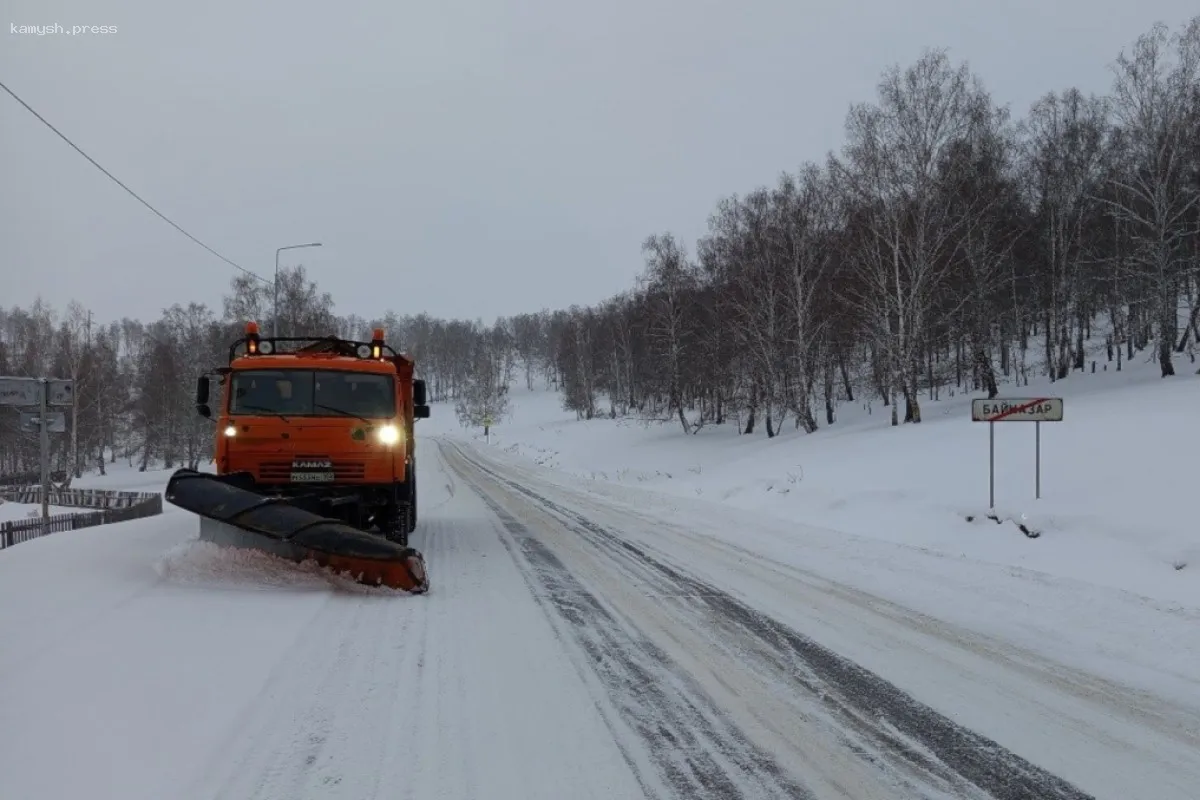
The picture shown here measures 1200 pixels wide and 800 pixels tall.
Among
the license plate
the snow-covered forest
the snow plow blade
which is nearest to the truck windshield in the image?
the license plate

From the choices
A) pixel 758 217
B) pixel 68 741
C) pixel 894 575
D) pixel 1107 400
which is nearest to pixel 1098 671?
pixel 894 575

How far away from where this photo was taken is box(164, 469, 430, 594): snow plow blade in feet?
23.3

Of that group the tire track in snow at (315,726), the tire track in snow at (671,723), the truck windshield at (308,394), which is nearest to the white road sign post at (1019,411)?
the tire track in snow at (671,723)

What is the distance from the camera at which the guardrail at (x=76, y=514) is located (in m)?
18.9

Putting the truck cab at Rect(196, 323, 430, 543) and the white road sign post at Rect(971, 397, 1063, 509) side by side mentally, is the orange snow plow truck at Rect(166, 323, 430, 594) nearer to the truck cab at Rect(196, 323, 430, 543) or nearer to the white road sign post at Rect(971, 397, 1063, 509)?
the truck cab at Rect(196, 323, 430, 543)

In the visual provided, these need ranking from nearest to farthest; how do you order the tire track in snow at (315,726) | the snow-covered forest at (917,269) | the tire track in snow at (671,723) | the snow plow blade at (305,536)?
1. the tire track in snow at (315,726)
2. the tire track in snow at (671,723)
3. the snow plow blade at (305,536)
4. the snow-covered forest at (917,269)

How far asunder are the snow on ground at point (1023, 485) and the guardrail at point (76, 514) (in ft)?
50.0

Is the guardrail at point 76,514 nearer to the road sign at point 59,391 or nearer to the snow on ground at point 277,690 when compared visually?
the road sign at point 59,391

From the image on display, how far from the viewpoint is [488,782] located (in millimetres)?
3455

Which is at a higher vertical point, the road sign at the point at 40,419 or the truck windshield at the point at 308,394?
the truck windshield at the point at 308,394

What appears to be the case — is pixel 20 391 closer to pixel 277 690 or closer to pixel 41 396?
pixel 41 396

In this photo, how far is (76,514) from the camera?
22.3 m

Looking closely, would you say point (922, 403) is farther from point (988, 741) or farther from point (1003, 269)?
point (988, 741)

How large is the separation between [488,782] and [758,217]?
34303 millimetres
